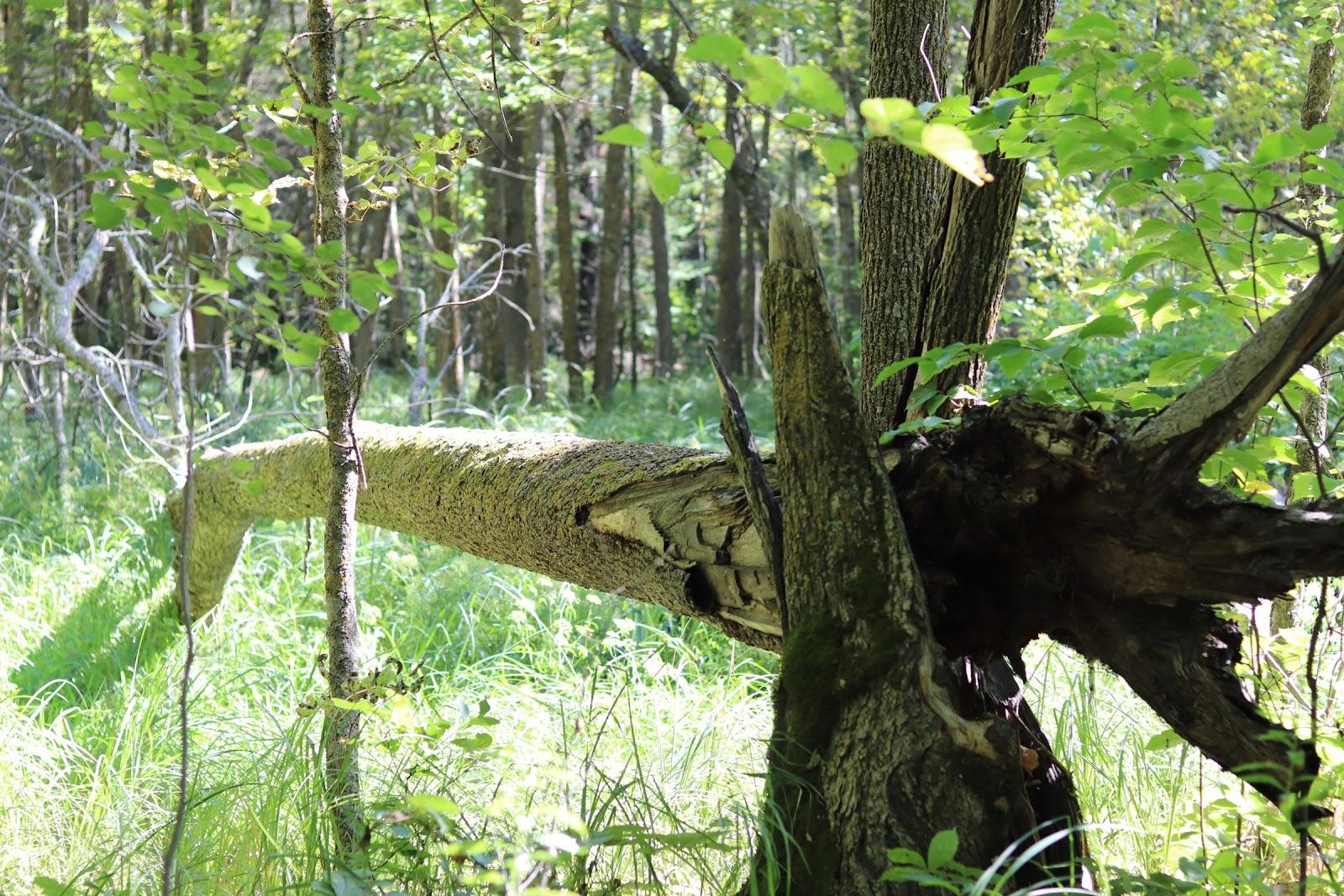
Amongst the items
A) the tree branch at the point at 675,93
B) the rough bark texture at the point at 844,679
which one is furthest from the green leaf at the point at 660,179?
the tree branch at the point at 675,93

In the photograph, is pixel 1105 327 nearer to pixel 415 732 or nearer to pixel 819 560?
pixel 819 560

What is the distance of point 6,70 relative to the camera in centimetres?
863

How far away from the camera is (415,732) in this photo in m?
2.23

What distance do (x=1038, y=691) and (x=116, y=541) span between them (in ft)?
16.9

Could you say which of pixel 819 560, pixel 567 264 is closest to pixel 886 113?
pixel 819 560

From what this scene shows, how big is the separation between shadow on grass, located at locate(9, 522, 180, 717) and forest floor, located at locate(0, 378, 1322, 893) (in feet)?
0.05

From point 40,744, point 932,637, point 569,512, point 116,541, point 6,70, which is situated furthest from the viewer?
point 6,70

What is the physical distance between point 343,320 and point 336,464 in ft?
3.03

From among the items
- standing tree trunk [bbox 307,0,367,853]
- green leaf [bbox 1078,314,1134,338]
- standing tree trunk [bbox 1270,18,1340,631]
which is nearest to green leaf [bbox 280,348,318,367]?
standing tree trunk [bbox 307,0,367,853]

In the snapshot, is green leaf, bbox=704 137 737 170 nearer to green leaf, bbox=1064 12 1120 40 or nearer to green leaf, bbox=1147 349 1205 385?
green leaf, bbox=1064 12 1120 40

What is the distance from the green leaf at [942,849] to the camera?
5.42 feet

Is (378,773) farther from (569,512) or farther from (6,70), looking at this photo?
(6,70)

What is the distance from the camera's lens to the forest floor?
7.38 ft

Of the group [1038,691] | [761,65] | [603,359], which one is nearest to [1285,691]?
[1038,691]
